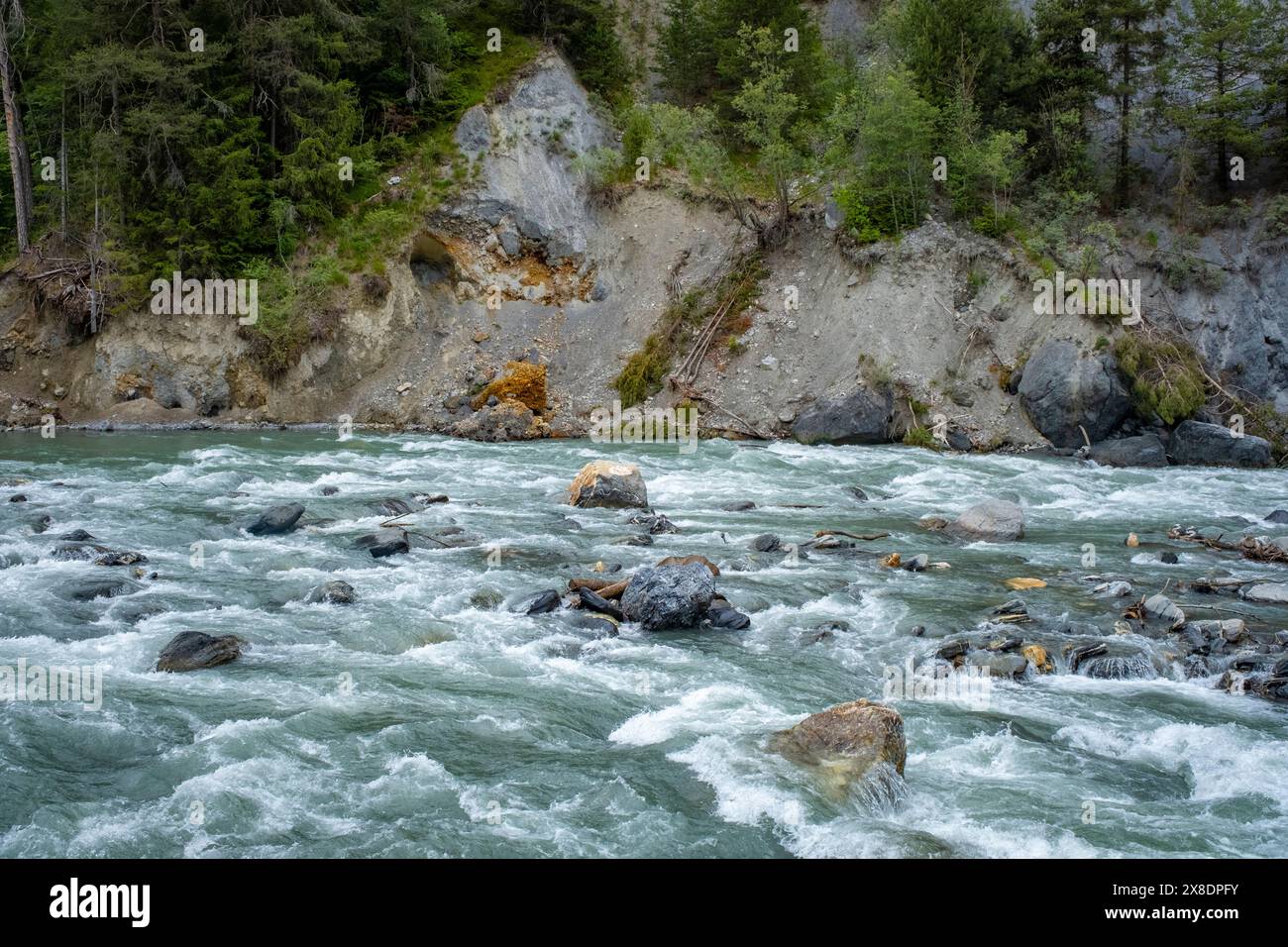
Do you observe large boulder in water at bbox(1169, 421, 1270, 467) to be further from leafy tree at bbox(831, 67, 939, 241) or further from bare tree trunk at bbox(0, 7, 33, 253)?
bare tree trunk at bbox(0, 7, 33, 253)

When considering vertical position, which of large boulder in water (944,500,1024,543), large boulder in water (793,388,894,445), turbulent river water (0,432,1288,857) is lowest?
turbulent river water (0,432,1288,857)

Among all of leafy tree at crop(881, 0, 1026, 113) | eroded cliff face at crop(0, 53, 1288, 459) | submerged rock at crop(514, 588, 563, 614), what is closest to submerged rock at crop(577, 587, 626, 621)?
submerged rock at crop(514, 588, 563, 614)

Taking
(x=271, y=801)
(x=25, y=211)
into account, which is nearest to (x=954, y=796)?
(x=271, y=801)

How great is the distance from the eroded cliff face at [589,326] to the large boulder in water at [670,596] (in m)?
16.0

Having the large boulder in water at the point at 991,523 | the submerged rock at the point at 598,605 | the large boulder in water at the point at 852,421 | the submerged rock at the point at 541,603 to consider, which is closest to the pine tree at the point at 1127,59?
the large boulder in water at the point at 852,421

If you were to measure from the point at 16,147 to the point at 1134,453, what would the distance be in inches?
1414

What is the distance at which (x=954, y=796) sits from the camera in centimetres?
803

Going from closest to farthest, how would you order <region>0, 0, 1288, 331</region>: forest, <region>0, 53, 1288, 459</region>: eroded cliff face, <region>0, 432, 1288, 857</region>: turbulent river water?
<region>0, 432, 1288, 857</region>: turbulent river water → <region>0, 53, 1288, 459</region>: eroded cliff face → <region>0, 0, 1288, 331</region>: forest

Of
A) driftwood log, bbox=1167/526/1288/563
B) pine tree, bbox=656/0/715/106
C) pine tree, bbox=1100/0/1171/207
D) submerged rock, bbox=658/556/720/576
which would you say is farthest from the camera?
pine tree, bbox=656/0/715/106

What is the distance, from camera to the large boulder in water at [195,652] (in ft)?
34.3

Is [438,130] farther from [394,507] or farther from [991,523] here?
[991,523]

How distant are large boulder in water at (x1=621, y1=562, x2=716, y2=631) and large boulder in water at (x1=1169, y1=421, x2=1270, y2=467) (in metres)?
17.1

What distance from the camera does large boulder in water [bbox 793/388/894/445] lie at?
2730 centimetres

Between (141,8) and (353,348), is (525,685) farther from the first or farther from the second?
(141,8)
